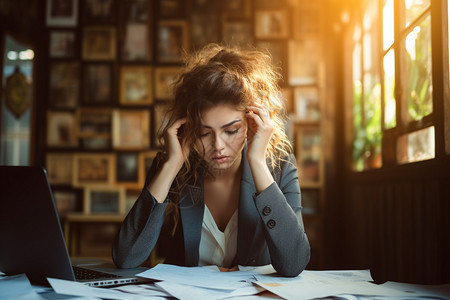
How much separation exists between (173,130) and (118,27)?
3105 millimetres

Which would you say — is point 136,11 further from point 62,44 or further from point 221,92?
point 221,92

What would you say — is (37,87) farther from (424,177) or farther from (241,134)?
(424,177)

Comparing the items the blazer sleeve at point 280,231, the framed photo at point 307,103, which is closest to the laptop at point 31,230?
the blazer sleeve at point 280,231

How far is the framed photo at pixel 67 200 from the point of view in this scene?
4.30m

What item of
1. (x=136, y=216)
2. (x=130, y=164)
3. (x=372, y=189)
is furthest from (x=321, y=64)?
(x=136, y=216)

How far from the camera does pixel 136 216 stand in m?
1.48

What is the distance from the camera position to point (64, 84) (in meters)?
4.38

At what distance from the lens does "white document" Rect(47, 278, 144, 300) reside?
89cm

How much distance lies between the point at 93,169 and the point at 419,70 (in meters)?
3.20

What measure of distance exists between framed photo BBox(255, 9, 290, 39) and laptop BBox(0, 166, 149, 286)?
3560mm

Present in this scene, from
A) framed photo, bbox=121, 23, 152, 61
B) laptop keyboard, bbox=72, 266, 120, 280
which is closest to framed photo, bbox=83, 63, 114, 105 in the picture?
framed photo, bbox=121, 23, 152, 61

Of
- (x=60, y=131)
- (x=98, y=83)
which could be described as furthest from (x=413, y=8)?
(x=60, y=131)

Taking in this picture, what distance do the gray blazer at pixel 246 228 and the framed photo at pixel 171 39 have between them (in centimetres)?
285

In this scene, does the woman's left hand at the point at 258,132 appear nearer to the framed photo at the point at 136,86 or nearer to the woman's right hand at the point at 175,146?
the woman's right hand at the point at 175,146
